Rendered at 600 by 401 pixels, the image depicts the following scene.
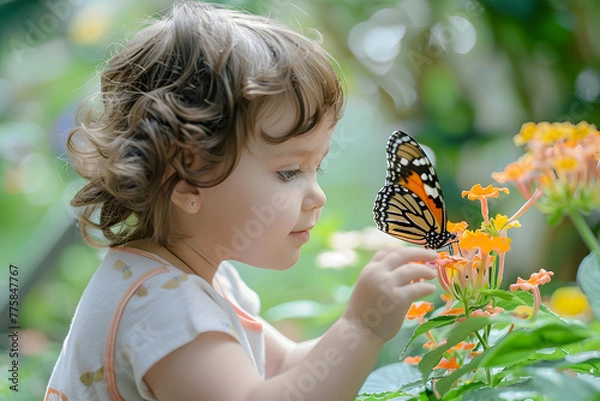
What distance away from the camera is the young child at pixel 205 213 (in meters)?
0.80

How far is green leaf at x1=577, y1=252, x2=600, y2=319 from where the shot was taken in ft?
2.03

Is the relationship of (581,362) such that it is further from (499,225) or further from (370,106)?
(370,106)

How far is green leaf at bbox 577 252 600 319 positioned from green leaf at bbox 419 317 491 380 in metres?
0.09

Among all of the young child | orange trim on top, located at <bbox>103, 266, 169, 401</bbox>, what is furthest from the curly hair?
orange trim on top, located at <bbox>103, 266, 169, 401</bbox>

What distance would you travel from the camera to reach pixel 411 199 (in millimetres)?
878

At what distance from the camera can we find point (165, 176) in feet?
2.99

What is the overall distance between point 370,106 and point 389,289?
1.48 meters

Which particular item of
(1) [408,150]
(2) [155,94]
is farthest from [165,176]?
(1) [408,150]

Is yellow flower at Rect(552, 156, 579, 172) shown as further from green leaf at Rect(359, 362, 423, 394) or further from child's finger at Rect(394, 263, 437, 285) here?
green leaf at Rect(359, 362, 423, 394)

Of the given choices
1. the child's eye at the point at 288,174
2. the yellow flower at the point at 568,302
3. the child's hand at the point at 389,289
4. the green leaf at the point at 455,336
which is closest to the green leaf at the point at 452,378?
the green leaf at the point at 455,336

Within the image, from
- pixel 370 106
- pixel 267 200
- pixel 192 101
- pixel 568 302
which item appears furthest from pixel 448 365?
pixel 370 106

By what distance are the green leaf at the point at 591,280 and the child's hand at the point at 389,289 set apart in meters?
0.16

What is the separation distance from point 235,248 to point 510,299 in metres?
0.35

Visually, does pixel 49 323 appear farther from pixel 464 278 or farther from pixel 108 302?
pixel 464 278
